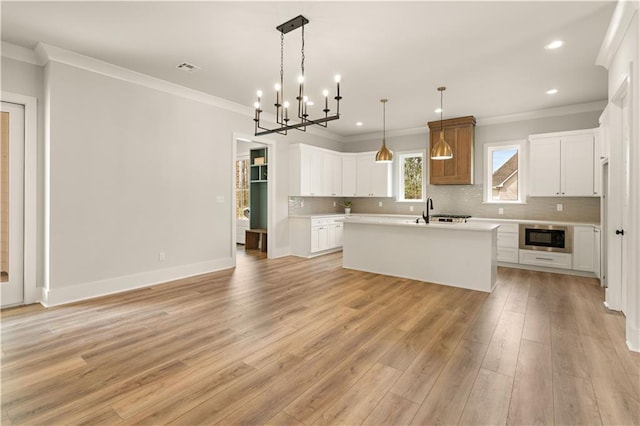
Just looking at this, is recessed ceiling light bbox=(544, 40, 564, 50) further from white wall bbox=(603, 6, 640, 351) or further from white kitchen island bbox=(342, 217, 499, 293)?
white kitchen island bbox=(342, 217, 499, 293)

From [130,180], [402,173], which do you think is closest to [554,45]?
[402,173]

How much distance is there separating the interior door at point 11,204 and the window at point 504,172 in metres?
7.55

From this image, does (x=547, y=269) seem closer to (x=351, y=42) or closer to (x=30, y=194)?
(x=351, y=42)

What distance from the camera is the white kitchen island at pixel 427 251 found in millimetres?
4301

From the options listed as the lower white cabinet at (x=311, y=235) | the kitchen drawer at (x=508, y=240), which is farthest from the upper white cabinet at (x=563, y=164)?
the lower white cabinet at (x=311, y=235)

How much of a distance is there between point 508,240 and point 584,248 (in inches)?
42.1

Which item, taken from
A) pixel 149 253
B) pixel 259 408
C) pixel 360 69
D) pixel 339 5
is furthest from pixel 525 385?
pixel 149 253

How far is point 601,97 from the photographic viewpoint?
525cm

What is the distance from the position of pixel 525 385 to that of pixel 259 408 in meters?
1.75

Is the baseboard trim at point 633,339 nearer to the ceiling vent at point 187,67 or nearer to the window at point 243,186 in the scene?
the ceiling vent at point 187,67

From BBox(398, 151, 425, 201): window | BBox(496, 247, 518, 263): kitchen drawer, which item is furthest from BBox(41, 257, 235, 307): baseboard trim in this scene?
BBox(496, 247, 518, 263): kitchen drawer

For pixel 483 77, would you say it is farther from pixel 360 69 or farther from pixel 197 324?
pixel 197 324

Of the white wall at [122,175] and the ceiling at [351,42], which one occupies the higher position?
the ceiling at [351,42]

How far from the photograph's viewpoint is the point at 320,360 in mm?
2443
